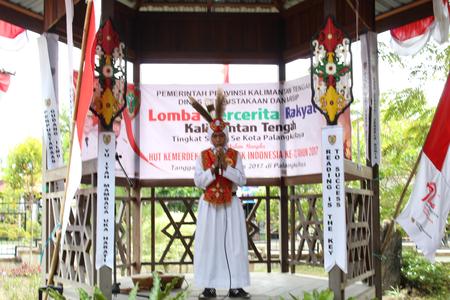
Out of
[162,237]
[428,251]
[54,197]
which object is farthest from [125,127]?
[162,237]

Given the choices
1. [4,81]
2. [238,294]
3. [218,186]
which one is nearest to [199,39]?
[4,81]

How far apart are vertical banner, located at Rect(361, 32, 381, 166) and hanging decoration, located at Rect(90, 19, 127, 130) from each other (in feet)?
9.28

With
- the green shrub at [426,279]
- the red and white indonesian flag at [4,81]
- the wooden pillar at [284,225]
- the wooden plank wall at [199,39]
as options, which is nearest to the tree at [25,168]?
the wooden plank wall at [199,39]

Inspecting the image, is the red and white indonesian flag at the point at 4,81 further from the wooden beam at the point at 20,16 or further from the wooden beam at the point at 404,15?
the wooden beam at the point at 404,15

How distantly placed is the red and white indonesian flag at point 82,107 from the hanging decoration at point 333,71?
6.95 ft

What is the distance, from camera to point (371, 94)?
6227 mm

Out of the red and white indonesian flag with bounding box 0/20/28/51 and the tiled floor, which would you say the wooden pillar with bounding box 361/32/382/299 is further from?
the red and white indonesian flag with bounding box 0/20/28/51

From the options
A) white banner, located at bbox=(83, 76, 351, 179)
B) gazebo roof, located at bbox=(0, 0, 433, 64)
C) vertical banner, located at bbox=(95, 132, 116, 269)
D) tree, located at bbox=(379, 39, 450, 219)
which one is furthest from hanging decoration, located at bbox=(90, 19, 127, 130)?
tree, located at bbox=(379, 39, 450, 219)

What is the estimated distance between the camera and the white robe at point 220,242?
5.35m

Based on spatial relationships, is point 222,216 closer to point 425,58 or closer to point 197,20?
point 197,20

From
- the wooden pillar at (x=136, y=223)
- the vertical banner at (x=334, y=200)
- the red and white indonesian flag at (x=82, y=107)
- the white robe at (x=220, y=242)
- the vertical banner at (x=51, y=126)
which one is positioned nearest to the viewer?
the red and white indonesian flag at (x=82, y=107)

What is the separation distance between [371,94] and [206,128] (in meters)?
2.43

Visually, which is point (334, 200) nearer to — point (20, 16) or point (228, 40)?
point (228, 40)

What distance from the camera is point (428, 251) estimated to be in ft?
16.1
